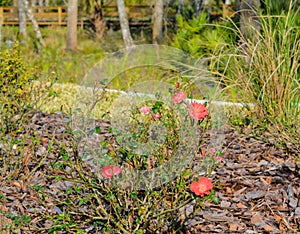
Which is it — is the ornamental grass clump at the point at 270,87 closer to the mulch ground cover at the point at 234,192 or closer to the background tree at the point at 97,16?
the mulch ground cover at the point at 234,192

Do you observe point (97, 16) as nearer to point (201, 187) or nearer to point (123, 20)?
point (123, 20)

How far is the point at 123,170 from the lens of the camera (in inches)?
108

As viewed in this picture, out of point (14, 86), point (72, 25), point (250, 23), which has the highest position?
point (250, 23)

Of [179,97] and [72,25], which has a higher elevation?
[179,97]

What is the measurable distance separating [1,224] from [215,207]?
122cm

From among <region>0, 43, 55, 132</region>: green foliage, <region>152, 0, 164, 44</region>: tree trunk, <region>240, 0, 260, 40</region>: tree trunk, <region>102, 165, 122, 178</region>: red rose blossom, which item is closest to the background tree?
<region>152, 0, 164, 44</region>: tree trunk

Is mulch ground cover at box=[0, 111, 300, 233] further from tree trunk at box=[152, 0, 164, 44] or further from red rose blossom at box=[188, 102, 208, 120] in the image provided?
tree trunk at box=[152, 0, 164, 44]

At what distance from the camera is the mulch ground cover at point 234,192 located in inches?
114

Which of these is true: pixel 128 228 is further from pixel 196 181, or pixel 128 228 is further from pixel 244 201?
pixel 244 201

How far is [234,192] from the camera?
3254mm

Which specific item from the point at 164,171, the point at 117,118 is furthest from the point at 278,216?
the point at 117,118

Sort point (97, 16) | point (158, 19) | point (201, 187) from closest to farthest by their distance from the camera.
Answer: point (201, 187) < point (158, 19) < point (97, 16)

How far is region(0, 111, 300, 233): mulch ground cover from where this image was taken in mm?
2891

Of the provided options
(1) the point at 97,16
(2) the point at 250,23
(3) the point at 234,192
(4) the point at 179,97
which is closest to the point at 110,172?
(4) the point at 179,97
